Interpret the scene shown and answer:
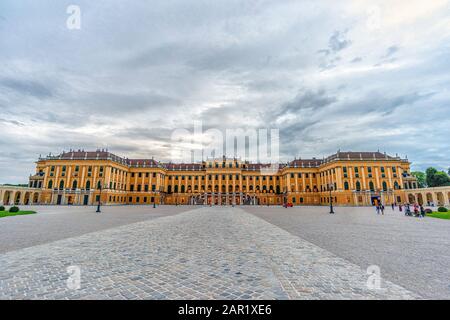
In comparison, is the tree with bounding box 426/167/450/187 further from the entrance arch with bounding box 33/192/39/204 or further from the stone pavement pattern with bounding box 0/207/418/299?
the entrance arch with bounding box 33/192/39/204

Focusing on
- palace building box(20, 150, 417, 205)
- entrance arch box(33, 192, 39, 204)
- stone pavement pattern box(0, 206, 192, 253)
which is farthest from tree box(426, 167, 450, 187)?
entrance arch box(33, 192, 39, 204)

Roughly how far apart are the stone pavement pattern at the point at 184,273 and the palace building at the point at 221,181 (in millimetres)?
54382

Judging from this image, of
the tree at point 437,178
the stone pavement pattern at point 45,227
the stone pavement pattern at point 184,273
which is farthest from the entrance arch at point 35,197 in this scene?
the tree at point 437,178

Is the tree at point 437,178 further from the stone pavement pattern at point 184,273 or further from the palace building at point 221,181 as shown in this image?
the stone pavement pattern at point 184,273

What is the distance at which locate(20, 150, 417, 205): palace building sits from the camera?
198 feet

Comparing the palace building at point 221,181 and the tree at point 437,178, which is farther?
the tree at point 437,178

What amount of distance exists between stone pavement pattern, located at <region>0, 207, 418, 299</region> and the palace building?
54.4 metres

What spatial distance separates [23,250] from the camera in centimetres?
750

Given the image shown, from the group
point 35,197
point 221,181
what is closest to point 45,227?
point 35,197

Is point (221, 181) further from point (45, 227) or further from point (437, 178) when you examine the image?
point (45, 227)

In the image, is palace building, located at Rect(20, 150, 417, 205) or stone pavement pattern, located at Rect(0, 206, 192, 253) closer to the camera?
stone pavement pattern, located at Rect(0, 206, 192, 253)

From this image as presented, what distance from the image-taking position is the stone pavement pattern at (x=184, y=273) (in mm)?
4133
